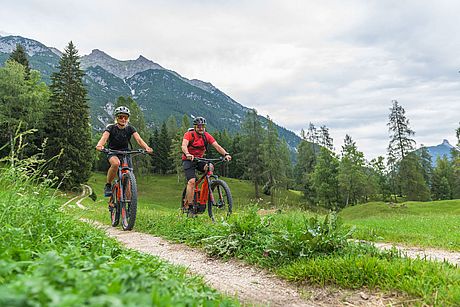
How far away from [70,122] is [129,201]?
40610mm

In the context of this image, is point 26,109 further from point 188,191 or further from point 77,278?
point 77,278

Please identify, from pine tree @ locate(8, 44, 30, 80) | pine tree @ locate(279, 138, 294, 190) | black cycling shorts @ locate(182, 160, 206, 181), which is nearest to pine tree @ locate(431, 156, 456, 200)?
pine tree @ locate(279, 138, 294, 190)

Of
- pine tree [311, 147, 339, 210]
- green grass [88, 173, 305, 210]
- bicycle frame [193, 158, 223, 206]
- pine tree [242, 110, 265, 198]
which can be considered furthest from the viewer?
pine tree [311, 147, 339, 210]

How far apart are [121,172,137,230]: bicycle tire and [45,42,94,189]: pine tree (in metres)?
36.5

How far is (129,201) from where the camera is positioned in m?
9.26

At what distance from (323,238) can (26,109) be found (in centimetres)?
4880

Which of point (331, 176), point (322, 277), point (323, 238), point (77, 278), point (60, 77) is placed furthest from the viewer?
point (331, 176)

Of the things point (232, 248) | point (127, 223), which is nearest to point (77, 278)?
point (232, 248)

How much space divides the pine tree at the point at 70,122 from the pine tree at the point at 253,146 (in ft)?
101

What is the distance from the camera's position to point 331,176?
235 feet

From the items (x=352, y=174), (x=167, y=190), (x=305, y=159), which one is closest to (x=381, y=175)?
(x=305, y=159)

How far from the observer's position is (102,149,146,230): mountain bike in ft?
30.3

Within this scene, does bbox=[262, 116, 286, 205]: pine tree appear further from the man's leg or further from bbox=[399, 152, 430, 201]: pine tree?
the man's leg

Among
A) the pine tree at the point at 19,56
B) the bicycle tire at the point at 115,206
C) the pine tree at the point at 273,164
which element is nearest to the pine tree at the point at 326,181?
the pine tree at the point at 273,164
